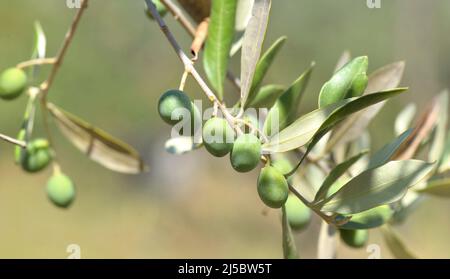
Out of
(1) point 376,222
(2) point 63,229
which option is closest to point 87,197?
(2) point 63,229

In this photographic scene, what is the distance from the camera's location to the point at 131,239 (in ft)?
18.1

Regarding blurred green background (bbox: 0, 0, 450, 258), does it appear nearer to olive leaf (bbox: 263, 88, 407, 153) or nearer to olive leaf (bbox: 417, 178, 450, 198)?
olive leaf (bbox: 417, 178, 450, 198)

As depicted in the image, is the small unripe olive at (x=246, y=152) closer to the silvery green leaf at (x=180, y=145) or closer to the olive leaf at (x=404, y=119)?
the silvery green leaf at (x=180, y=145)

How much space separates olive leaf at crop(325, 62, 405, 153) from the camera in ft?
2.75

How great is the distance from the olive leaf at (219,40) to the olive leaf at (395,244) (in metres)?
0.40

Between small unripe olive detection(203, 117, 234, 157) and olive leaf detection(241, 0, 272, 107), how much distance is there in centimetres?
9

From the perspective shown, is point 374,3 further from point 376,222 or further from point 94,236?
point 94,236

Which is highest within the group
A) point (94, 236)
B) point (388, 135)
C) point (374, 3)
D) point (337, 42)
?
point (337, 42)

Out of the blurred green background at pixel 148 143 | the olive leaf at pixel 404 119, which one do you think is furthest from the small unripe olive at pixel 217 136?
the blurred green background at pixel 148 143

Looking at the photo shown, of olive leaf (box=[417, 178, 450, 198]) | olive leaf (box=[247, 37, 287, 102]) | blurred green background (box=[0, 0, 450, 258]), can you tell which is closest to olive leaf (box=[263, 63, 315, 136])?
olive leaf (box=[247, 37, 287, 102])

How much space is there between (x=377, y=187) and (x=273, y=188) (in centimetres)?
13

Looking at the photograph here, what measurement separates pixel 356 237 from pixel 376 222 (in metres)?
0.16

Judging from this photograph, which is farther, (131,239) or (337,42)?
(131,239)
